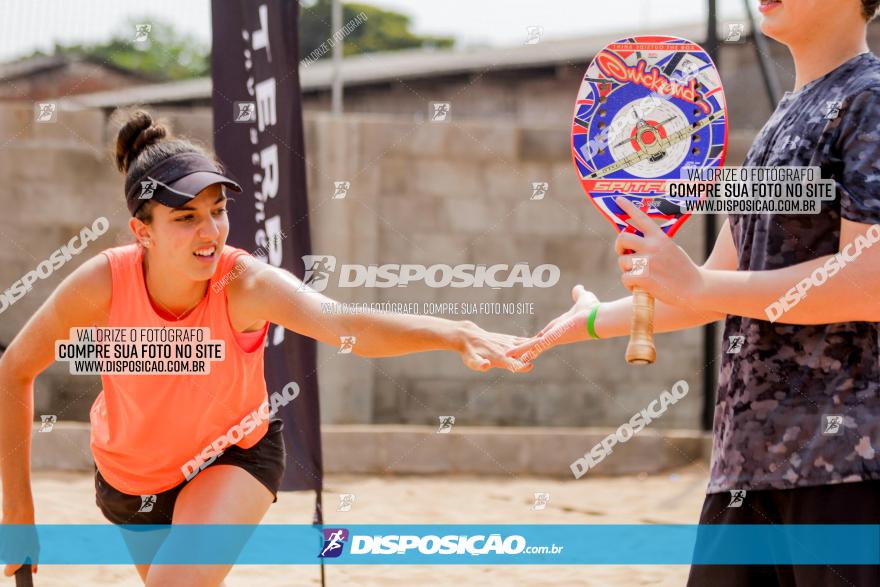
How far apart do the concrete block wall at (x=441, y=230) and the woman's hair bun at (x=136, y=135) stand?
4.89 meters

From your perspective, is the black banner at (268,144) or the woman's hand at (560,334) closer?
the woman's hand at (560,334)

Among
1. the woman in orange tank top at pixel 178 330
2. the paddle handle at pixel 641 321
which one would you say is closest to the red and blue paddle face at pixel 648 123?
the paddle handle at pixel 641 321

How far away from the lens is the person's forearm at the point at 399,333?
2893mm

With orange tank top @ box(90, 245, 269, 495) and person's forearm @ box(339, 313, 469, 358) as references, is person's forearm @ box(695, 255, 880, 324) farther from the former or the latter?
orange tank top @ box(90, 245, 269, 495)

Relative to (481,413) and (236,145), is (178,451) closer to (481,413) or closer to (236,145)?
(236,145)

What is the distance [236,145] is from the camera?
5.10m

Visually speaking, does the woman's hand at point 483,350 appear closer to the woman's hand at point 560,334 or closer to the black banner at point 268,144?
the woman's hand at point 560,334

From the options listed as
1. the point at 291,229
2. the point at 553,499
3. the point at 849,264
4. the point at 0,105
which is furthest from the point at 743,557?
the point at 0,105

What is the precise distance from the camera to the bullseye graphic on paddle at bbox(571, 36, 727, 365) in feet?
8.91

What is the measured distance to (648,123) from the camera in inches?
110

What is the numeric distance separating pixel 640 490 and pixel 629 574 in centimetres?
237

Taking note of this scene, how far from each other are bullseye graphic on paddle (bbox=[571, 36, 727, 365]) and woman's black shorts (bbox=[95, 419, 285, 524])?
4.52 ft

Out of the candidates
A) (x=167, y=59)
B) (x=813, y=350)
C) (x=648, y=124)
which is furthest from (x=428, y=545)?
(x=167, y=59)

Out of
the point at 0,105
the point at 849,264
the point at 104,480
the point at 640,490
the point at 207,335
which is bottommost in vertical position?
the point at 640,490
